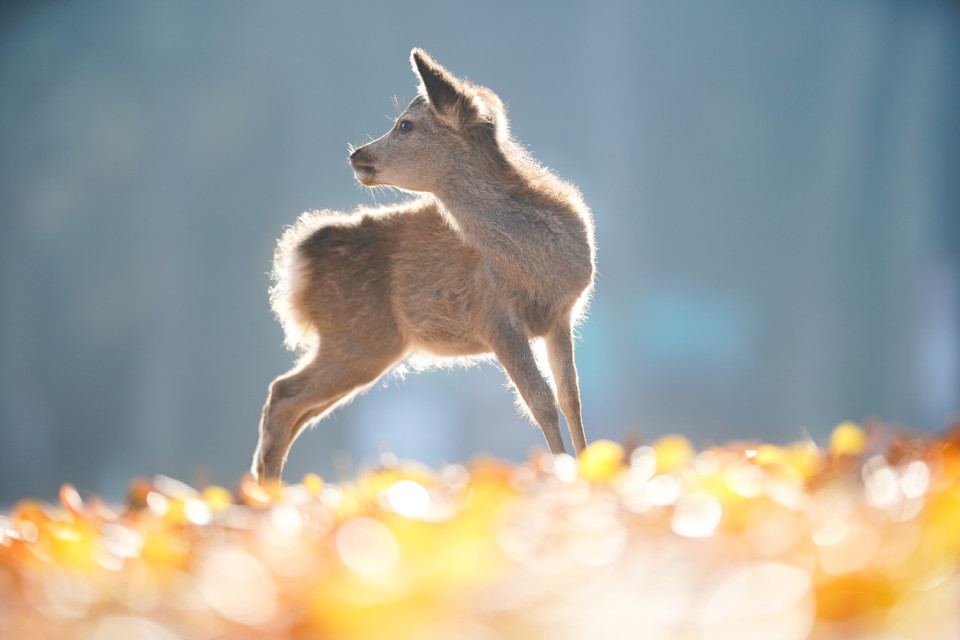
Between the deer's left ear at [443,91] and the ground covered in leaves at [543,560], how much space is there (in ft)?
5.74

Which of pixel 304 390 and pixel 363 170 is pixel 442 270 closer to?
pixel 363 170

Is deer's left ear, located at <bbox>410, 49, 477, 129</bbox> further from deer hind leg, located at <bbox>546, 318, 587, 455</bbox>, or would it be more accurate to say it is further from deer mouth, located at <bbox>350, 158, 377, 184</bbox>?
deer hind leg, located at <bbox>546, 318, 587, 455</bbox>

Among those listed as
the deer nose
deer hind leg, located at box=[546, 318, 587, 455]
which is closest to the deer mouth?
the deer nose

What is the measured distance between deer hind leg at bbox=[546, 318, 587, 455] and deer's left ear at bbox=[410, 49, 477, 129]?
3.06 feet

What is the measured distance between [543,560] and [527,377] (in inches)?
71.8

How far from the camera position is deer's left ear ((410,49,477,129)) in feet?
9.86

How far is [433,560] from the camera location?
110 centimetres

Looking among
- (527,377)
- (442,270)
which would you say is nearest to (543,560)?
(527,377)

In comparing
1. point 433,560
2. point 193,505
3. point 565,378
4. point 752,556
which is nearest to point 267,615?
point 433,560

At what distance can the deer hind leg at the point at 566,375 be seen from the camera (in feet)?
10.2

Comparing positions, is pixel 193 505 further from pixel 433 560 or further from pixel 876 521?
pixel 876 521

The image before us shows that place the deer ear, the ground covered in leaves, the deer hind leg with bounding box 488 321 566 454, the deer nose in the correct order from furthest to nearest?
the deer nose, the deer ear, the deer hind leg with bounding box 488 321 566 454, the ground covered in leaves

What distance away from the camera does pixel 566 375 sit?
10.4ft

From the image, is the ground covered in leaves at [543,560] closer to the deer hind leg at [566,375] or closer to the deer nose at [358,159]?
the deer hind leg at [566,375]
